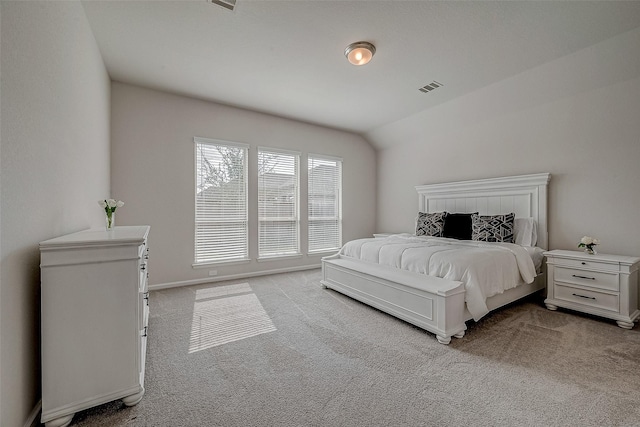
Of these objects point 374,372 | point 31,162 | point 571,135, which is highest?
point 571,135

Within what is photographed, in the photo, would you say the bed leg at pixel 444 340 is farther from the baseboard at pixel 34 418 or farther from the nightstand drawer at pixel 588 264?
the baseboard at pixel 34 418

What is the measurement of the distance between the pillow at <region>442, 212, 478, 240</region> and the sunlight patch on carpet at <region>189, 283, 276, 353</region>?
296 cm

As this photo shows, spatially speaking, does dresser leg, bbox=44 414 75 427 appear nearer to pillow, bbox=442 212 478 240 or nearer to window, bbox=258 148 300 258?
window, bbox=258 148 300 258

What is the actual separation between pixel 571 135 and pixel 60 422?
217 inches

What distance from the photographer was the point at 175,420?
1504mm

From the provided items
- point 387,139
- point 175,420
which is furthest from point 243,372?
point 387,139

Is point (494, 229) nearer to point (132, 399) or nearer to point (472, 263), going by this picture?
point (472, 263)

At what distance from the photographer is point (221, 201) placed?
4.38 meters


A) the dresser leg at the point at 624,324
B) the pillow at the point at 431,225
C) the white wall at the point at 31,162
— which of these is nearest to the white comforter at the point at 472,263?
the pillow at the point at 431,225

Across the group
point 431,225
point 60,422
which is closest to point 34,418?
point 60,422

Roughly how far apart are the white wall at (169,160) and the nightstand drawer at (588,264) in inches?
156

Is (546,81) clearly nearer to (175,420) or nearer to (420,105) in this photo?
(420,105)

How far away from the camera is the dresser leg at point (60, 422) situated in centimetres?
141

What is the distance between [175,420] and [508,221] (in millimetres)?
4159
